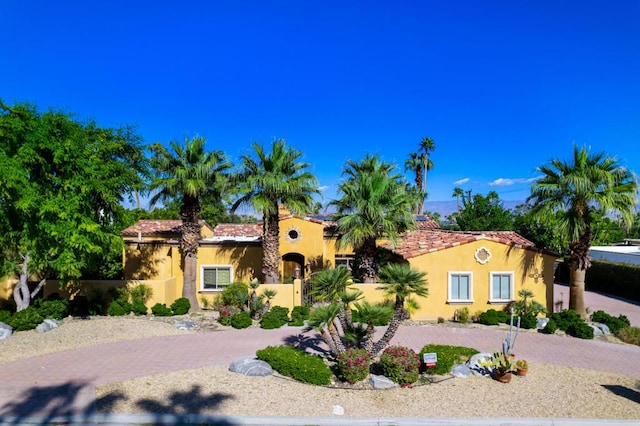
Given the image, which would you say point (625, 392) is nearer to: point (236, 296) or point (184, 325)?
point (236, 296)

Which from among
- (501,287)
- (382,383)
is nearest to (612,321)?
(501,287)

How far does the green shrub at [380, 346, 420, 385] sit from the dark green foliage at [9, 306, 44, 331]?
1306 centimetres

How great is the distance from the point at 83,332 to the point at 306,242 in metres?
11.6

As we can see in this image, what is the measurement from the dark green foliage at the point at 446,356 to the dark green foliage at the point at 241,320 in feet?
25.7

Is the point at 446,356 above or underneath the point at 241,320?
above

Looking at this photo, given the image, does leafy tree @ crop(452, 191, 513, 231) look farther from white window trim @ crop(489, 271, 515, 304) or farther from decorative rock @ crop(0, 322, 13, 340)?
decorative rock @ crop(0, 322, 13, 340)

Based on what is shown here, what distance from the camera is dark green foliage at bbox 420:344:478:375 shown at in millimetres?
11117

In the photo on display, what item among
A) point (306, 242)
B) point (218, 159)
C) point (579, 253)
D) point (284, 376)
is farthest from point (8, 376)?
point (579, 253)

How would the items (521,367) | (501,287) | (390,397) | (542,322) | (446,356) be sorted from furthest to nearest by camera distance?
(501,287)
(542,322)
(446,356)
(521,367)
(390,397)

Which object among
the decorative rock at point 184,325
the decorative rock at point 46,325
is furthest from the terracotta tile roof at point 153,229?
the decorative rock at point 184,325

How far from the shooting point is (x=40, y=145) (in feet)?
47.2

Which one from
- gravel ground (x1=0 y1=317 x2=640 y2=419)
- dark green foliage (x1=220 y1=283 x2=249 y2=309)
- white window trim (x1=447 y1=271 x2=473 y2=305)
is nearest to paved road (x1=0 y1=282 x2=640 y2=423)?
gravel ground (x1=0 y1=317 x2=640 y2=419)

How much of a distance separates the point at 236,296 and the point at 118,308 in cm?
500

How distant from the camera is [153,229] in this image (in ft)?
86.2
